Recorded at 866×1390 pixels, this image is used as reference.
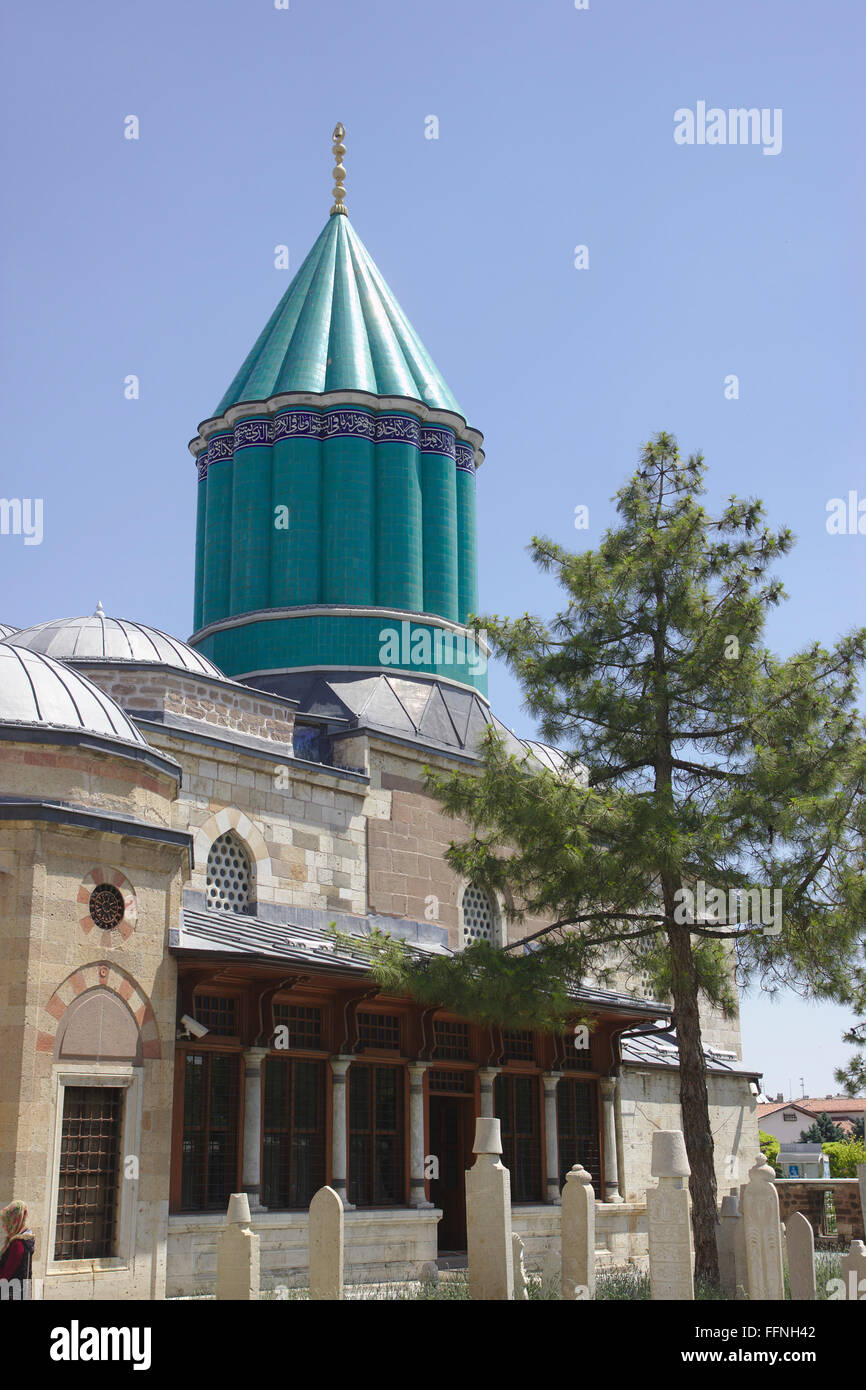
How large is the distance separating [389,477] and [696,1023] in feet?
35.0

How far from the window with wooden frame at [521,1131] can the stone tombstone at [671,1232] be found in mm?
6892

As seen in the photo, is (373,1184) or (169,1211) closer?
(169,1211)

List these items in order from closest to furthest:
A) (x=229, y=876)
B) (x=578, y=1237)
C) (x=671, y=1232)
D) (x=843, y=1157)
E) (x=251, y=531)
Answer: (x=671, y=1232), (x=578, y=1237), (x=229, y=876), (x=251, y=531), (x=843, y=1157)

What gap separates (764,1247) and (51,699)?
24.8 ft

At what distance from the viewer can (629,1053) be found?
19.3 m

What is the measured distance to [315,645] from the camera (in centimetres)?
1981

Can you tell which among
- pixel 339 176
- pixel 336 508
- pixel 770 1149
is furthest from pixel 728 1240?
pixel 770 1149

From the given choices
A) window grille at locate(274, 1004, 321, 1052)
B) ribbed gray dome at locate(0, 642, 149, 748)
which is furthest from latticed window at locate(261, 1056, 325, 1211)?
ribbed gray dome at locate(0, 642, 149, 748)

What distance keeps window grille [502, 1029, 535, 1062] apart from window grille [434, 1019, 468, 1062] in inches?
25.1

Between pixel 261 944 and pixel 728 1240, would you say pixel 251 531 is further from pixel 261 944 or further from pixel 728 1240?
pixel 728 1240

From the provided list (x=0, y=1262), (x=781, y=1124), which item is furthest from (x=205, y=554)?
(x=781, y=1124)

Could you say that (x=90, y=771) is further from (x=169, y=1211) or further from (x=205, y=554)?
(x=205, y=554)

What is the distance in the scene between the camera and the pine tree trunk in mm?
12406

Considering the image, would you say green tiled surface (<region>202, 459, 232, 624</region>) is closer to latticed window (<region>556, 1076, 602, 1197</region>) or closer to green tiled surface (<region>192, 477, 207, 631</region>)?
green tiled surface (<region>192, 477, 207, 631</region>)
